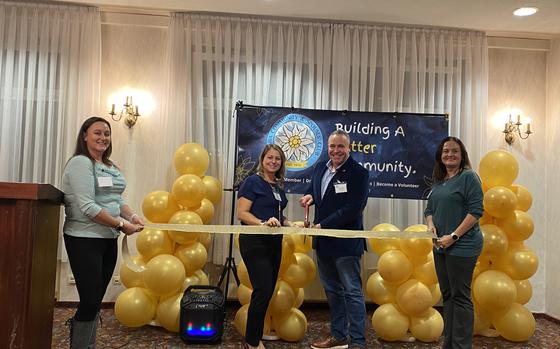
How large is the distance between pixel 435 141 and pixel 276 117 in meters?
1.55

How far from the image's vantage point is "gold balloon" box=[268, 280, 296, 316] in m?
3.35

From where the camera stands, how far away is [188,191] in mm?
3668

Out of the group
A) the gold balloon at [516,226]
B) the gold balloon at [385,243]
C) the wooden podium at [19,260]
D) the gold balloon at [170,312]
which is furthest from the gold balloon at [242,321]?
the gold balloon at [516,226]

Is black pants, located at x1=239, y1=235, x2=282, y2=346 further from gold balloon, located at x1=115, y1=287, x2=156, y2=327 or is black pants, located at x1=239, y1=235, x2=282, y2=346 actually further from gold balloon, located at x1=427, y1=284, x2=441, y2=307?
gold balloon, located at x1=427, y1=284, x2=441, y2=307

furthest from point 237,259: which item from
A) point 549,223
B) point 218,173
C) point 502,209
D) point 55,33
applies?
point 549,223

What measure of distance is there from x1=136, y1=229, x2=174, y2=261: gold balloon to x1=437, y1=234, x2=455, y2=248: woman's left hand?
2.13m

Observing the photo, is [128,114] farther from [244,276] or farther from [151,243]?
[244,276]

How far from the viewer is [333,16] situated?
439 cm

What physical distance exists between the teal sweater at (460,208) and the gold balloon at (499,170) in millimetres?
1215

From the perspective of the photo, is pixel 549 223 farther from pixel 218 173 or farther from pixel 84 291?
pixel 84 291

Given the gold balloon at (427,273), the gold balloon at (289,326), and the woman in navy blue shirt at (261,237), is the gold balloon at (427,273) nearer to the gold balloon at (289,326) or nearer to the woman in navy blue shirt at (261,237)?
the gold balloon at (289,326)

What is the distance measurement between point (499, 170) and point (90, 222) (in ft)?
10.5

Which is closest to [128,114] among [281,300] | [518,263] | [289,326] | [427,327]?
[281,300]

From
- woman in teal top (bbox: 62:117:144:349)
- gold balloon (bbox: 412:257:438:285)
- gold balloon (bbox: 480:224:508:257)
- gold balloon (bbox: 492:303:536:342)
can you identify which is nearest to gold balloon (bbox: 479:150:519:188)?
gold balloon (bbox: 480:224:508:257)
